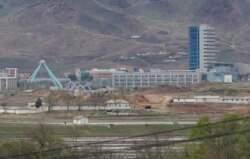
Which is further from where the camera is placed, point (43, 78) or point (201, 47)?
point (201, 47)

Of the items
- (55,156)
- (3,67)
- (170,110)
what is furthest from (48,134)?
(3,67)

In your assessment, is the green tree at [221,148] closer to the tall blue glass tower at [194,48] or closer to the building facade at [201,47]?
the building facade at [201,47]

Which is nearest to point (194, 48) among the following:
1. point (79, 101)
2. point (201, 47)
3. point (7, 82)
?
point (201, 47)

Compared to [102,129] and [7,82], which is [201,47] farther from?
[102,129]

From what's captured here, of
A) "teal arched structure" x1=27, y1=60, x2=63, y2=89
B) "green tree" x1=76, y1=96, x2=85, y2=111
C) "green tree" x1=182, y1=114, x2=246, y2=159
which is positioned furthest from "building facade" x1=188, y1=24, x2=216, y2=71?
"green tree" x1=182, y1=114, x2=246, y2=159

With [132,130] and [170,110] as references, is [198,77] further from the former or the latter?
[132,130]

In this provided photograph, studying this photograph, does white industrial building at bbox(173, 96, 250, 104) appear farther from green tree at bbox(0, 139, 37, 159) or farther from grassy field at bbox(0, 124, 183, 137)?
green tree at bbox(0, 139, 37, 159)

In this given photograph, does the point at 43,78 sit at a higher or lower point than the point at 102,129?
higher
